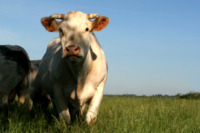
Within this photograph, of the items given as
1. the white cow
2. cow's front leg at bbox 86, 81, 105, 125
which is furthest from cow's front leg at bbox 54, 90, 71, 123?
cow's front leg at bbox 86, 81, 105, 125

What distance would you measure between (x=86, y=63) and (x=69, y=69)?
377 millimetres

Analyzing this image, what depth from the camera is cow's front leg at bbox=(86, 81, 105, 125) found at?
4680 mm

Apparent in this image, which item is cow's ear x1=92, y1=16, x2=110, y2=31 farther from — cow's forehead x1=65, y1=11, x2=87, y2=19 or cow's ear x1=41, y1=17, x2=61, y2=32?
cow's ear x1=41, y1=17, x2=61, y2=32

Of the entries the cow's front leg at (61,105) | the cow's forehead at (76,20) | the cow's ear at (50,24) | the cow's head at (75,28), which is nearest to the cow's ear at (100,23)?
the cow's head at (75,28)

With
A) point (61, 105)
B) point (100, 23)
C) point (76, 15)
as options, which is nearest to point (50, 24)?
point (76, 15)

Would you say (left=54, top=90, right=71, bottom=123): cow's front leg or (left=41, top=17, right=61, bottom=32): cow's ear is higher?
(left=41, top=17, right=61, bottom=32): cow's ear

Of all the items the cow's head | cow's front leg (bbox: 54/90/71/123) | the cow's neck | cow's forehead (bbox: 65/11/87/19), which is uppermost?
cow's forehead (bbox: 65/11/87/19)

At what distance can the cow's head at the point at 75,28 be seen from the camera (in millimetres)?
3934

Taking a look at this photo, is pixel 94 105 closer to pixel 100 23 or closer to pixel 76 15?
pixel 100 23

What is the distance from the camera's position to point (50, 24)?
4.71 metres

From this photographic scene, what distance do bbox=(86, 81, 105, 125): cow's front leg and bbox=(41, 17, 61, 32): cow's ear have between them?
140cm

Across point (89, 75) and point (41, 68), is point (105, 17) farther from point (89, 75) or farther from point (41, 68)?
point (41, 68)

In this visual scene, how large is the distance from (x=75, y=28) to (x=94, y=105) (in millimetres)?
1500

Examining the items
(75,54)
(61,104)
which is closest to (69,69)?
(61,104)
